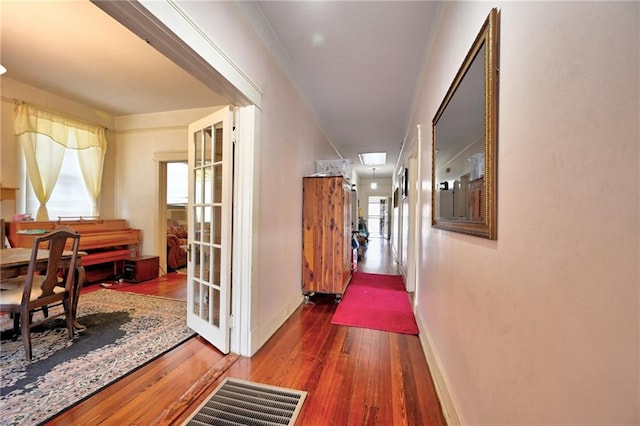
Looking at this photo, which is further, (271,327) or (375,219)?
(375,219)

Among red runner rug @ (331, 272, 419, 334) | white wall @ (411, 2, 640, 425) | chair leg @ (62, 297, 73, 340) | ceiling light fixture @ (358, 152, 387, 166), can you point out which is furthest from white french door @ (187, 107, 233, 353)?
ceiling light fixture @ (358, 152, 387, 166)

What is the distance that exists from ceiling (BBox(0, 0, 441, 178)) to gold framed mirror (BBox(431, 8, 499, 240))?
98 centimetres

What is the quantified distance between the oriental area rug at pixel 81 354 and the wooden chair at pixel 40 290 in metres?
0.14

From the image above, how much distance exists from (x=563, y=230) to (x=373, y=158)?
6.51 meters

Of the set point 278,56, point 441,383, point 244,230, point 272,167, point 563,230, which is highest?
point 278,56

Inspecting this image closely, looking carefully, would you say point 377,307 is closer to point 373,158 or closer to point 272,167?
point 272,167

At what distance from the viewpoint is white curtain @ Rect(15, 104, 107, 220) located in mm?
3533

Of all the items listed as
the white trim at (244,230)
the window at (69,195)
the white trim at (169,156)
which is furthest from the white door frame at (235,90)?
the window at (69,195)

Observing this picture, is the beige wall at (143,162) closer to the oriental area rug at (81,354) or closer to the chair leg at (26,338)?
the oriental area rug at (81,354)

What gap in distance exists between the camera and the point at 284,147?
269 cm

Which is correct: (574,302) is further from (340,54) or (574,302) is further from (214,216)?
(340,54)

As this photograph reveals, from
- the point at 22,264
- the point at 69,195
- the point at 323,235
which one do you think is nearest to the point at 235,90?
the point at 323,235

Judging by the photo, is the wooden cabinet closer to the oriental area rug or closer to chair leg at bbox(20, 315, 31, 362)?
the oriental area rug

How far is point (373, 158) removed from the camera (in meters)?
6.88
